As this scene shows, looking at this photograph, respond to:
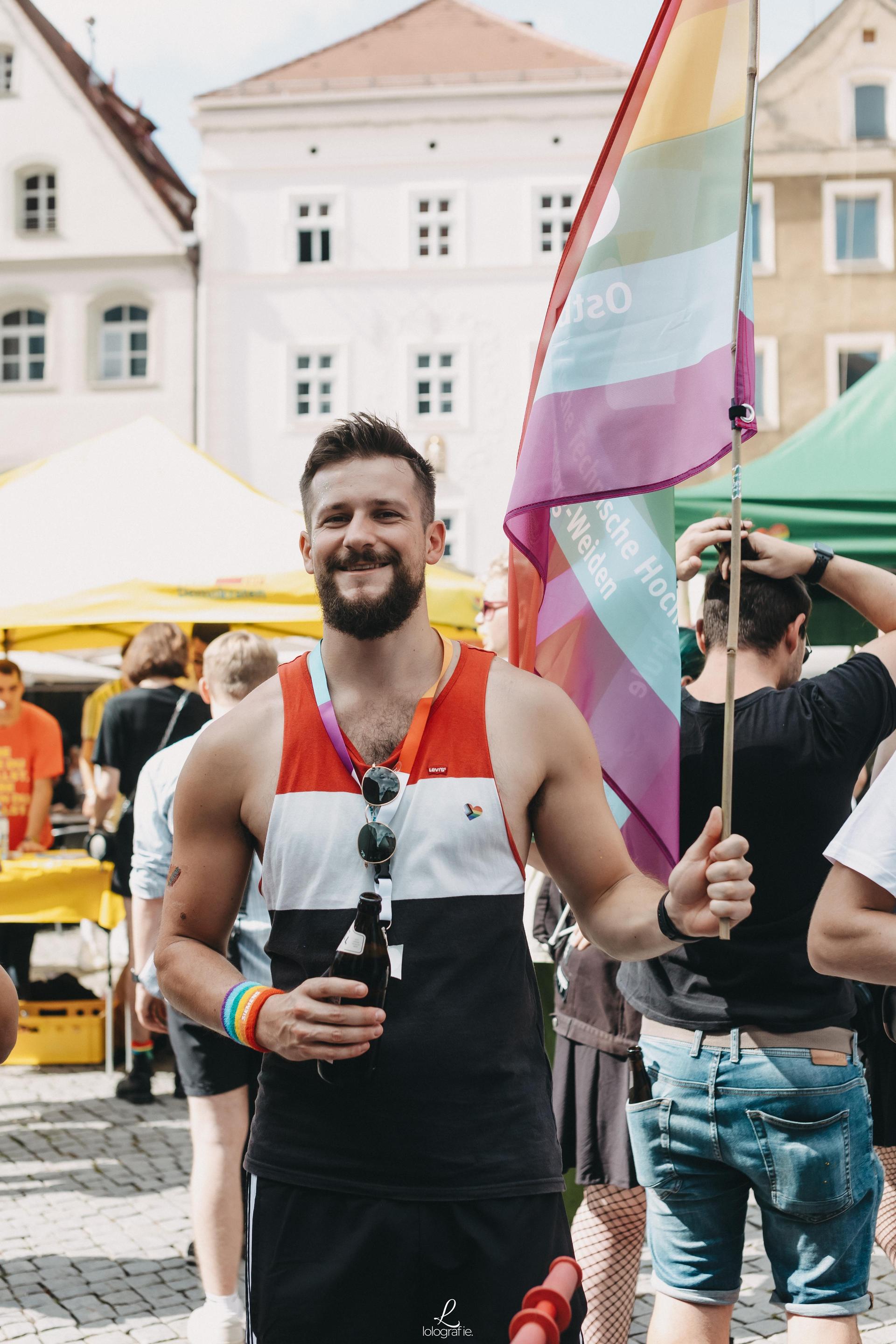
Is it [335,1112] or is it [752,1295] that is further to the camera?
[752,1295]

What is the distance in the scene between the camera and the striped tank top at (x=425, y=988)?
2.03m

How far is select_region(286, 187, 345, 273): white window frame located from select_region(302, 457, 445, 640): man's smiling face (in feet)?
81.2

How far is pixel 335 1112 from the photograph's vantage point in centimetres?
206

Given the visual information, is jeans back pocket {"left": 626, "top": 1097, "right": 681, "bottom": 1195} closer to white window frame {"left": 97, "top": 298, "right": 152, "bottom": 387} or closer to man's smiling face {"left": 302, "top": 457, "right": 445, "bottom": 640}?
man's smiling face {"left": 302, "top": 457, "right": 445, "bottom": 640}

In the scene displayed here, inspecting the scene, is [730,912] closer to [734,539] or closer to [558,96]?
[734,539]

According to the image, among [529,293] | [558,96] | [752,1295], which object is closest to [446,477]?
[529,293]

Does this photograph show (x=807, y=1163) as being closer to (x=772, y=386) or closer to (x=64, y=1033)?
(x=64, y=1033)

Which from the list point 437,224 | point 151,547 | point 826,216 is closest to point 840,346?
point 826,216

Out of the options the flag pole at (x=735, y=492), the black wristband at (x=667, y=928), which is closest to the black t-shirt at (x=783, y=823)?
the flag pole at (x=735, y=492)

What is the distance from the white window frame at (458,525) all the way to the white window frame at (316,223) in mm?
5123

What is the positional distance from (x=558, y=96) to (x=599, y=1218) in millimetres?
25043

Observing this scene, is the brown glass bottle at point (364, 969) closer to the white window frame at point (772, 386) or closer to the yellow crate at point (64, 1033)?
the yellow crate at point (64, 1033)

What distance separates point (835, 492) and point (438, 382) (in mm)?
21147

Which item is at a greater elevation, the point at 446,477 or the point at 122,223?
the point at 122,223
